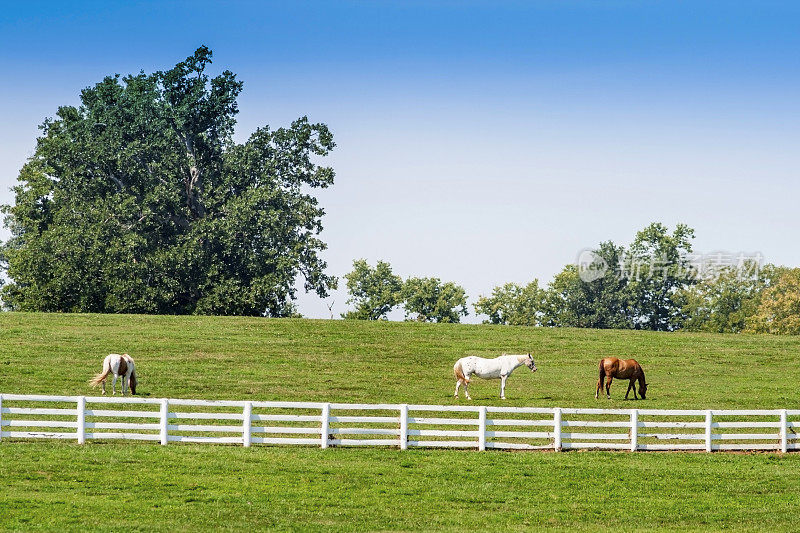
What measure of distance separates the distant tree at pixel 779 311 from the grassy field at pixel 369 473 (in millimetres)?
46083

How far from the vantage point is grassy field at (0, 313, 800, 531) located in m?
19.2

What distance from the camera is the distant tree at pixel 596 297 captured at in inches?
4053

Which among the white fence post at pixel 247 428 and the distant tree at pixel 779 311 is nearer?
the white fence post at pixel 247 428

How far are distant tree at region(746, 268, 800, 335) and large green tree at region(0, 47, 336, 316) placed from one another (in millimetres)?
41765

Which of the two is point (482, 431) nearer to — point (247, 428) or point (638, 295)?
point (247, 428)

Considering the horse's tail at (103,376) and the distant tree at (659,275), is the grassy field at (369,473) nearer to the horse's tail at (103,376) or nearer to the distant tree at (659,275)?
the horse's tail at (103,376)

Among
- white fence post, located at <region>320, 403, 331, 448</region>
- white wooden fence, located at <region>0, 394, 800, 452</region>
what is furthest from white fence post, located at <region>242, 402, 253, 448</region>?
white fence post, located at <region>320, 403, 331, 448</region>

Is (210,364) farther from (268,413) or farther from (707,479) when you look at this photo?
(707,479)

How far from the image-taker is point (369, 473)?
23.1 meters

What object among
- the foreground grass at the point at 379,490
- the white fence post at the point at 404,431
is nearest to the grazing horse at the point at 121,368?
the foreground grass at the point at 379,490

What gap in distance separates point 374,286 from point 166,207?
4971 cm

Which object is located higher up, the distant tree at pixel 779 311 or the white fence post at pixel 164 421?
the distant tree at pixel 779 311

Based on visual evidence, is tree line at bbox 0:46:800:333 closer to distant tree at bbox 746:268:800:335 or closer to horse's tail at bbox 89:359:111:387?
horse's tail at bbox 89:359:111:387

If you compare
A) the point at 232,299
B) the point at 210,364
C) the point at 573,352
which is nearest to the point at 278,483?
the point at 210,364
